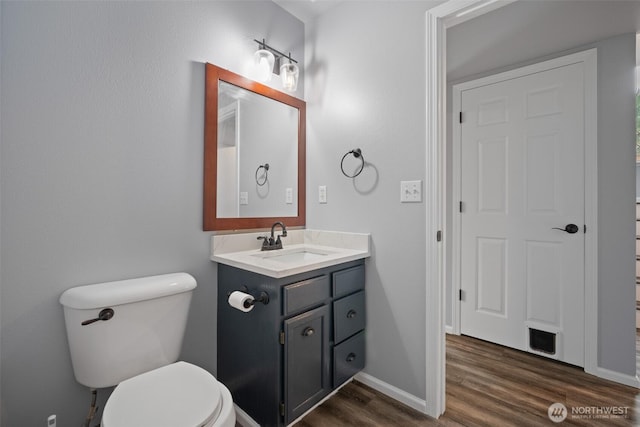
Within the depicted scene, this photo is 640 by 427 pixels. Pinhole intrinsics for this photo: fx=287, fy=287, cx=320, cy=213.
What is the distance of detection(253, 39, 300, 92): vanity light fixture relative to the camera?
1.76m

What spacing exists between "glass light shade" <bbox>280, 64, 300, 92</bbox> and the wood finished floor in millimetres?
1957

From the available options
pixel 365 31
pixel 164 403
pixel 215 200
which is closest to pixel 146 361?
pixel 164 403

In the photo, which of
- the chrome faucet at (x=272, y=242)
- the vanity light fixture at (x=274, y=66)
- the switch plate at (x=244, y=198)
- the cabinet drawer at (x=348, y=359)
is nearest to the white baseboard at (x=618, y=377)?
the cabinet drawer at (x=348, y=359)

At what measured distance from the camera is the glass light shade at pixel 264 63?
5.74ft

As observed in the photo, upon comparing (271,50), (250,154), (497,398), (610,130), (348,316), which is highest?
(271,50)

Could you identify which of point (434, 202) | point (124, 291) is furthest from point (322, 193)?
point (124, 291)

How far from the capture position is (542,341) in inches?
83.9

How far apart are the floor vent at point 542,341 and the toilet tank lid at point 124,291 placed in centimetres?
243

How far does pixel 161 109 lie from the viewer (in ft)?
4.60

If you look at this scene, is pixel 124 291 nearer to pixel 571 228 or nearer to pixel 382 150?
pixel 382 150

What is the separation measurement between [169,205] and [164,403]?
866mm

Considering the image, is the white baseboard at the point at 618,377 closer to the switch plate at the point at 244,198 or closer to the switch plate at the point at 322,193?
the switch plate at the point at 322,193

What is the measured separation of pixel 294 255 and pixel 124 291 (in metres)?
0.94

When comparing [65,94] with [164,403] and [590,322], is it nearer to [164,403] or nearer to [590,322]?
[164,403]
